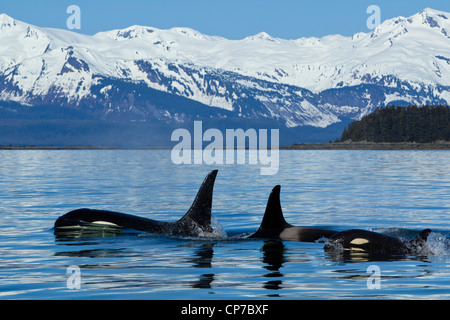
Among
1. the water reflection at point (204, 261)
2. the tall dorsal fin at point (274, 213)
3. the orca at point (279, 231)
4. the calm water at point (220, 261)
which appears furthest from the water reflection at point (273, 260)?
the water reflection at point (204, 261)

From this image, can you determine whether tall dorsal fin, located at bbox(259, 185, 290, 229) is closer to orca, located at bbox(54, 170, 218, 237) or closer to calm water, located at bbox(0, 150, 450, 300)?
calm water, located at bbox(0, 150, 450, 300)

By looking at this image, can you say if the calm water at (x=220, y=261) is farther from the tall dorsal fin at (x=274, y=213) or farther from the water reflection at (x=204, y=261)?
the tall dorsal fin at (x=274, y=213)

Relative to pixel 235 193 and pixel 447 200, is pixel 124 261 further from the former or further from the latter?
pixel 235 193

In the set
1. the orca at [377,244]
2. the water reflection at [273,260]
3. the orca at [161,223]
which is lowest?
the water reflection at [273,260]

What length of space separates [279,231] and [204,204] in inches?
105

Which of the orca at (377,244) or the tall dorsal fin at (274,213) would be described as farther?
the tall dorsal fin at (274,213)

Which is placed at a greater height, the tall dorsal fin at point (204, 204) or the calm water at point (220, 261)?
the tall dorsal fin at point (204, 204)

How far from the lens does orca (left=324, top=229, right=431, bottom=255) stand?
22641mm

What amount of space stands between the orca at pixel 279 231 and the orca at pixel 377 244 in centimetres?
247

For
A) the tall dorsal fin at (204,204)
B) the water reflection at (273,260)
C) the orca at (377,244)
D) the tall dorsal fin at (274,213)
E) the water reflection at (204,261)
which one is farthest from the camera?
the tall dorsal fin at (204,204)

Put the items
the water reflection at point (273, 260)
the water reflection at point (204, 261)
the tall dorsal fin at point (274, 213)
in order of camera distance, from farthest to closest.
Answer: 1. the tall dorsal fin at point (274, 213)
2. the water reflection at point (273, 260)
3. the water reflection at point (204, 261)

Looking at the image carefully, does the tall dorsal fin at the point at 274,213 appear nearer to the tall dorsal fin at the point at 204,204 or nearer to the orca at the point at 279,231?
the orca at the point at 279,231

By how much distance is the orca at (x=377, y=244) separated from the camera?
22641 millimetres

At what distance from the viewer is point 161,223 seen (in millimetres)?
28031
